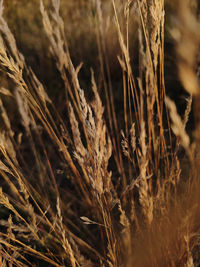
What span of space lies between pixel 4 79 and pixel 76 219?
110 centimetres

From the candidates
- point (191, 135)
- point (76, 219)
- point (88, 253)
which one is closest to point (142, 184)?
point (88, 253)

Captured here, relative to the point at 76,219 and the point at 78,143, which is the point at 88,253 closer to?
the point at 76,219

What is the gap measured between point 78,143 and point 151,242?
1.71 ft

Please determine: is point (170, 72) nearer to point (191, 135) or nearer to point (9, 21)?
point (191, 135)

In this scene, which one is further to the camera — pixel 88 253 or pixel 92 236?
pixel 92 236

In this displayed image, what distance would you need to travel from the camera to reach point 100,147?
78cm

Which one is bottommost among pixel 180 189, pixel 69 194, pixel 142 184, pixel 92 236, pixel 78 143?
pixel 92 236

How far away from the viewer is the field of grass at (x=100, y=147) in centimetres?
80

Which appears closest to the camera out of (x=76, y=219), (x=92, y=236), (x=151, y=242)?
(x=151, y=242)

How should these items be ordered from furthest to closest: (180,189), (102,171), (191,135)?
(191,135), (180,189), (102,171)

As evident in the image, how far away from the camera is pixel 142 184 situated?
81cm

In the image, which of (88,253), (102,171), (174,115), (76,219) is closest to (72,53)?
(76,219)

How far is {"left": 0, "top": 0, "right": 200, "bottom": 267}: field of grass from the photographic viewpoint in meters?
0.80

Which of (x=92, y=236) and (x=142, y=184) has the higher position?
(x=142, y=184)
